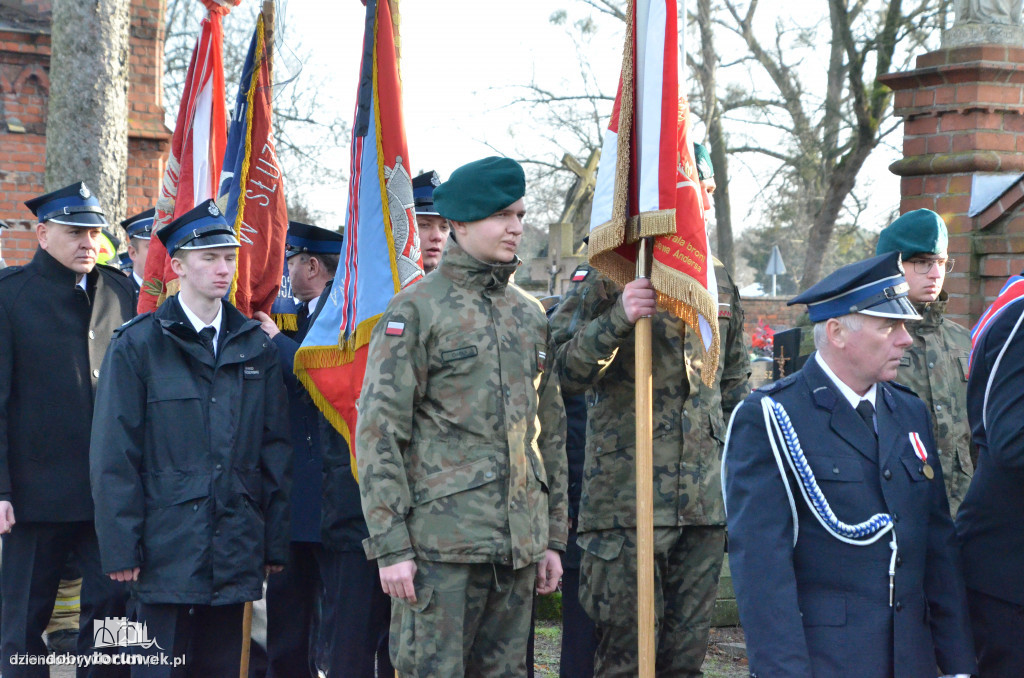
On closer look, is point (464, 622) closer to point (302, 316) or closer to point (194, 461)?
point (194, 461)

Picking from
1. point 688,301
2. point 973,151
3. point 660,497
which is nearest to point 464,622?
point 660,497

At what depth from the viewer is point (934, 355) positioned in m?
4.54

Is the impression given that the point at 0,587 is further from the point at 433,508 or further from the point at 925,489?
the point at 925,489

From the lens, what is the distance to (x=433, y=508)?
3.35 meters

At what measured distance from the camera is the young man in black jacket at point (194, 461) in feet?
12.7

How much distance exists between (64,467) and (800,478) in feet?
11.3

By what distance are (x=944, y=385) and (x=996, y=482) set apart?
4.07 ft

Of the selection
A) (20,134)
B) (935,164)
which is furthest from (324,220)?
(935,164)

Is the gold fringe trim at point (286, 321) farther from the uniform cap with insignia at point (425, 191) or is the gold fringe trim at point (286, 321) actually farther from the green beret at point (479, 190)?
the green beret at point (479, 190)

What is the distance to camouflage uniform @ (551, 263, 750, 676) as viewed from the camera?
156 inches

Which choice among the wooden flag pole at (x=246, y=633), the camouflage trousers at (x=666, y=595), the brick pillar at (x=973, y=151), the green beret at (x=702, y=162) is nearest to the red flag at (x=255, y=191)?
the wooden flag pole at (x=246, y=633)

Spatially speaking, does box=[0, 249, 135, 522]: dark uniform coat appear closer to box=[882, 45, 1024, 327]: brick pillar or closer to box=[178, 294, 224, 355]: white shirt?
box=[178, 294, 224, 355]: white shirt

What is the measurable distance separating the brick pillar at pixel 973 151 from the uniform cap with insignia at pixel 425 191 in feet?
9.91

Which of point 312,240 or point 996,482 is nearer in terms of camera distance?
point 996,482
